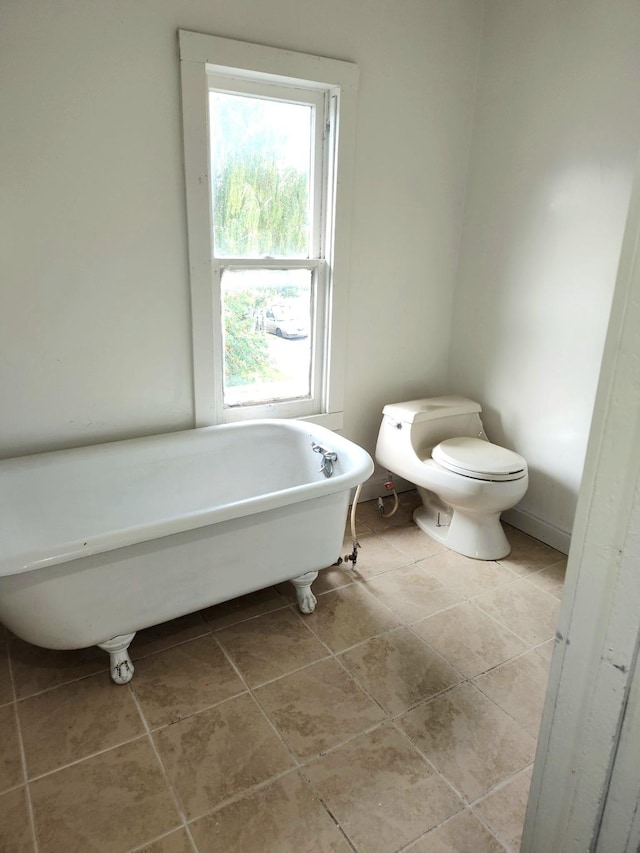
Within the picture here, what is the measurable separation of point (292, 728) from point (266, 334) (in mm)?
1603

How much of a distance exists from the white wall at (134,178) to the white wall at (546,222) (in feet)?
0.72

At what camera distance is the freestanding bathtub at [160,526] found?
1641 millimetres

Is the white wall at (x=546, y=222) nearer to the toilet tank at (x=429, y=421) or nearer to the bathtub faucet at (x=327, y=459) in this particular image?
the toilet tank at (x=429, y=421)

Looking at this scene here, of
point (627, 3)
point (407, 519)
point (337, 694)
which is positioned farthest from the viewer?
point (407, 519)

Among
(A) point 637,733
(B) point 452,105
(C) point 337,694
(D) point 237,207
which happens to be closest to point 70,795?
(C) point 337,694

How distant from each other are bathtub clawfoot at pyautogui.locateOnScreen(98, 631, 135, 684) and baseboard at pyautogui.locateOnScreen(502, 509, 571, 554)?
1.89m

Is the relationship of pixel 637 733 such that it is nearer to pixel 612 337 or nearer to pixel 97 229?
pixel 612 337

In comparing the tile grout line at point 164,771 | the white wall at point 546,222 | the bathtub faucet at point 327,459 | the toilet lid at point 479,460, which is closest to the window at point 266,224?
the bathtub faucet at point 327,459

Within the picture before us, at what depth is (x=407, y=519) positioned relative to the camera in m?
2.96

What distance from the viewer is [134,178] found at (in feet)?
6.99

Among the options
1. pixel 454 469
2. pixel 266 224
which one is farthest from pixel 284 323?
pixel 454 469

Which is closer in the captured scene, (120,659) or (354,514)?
(120,659)

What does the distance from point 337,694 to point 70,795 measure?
2.56 feet

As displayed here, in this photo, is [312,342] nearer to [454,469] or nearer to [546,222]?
[454,469]
